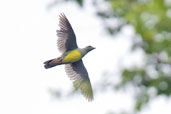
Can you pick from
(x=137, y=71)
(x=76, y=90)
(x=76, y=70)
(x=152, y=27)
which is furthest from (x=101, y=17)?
(x=152, y=27)

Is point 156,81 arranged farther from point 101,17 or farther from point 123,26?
point 101,17

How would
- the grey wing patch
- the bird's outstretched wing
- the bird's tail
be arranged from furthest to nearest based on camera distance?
the grey wing patch < the bird's outstretched wing < the bird's tail

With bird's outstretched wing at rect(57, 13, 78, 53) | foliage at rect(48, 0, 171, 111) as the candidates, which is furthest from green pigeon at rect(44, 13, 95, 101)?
foliage at rect(48, 0, 171, 111)

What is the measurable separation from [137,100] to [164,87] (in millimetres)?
407

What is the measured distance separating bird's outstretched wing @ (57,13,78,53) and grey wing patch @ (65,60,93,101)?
1.11 feet

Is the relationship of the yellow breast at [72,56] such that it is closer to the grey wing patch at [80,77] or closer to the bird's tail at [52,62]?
the bird's tail at [52,62]

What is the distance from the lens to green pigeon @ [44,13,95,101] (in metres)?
6.53

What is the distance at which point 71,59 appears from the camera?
256 inches

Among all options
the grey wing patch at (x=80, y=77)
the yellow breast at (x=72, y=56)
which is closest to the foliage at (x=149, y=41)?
the yellow breast at (x=72, y=56)

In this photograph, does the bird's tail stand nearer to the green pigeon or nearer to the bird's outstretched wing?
the green pigeon

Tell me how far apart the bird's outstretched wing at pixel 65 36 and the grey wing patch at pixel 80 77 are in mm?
337

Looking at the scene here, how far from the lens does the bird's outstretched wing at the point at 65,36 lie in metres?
6.93

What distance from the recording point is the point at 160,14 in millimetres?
3379

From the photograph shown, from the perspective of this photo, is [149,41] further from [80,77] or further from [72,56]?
[80,77]
